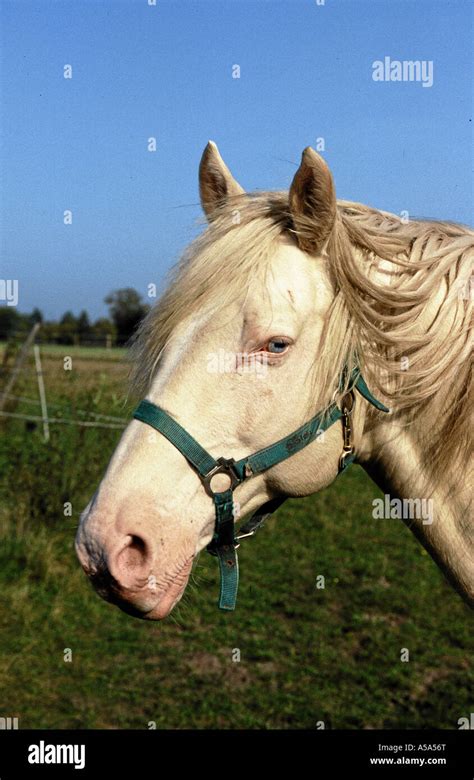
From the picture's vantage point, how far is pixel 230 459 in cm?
207

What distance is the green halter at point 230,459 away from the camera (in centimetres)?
198

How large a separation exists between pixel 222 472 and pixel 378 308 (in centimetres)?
71

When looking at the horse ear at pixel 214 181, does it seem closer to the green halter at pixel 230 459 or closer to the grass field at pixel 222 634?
the green halter at pixel 230 459

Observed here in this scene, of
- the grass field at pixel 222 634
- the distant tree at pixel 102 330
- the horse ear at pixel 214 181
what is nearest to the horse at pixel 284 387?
the horse ear at pixel 214 181

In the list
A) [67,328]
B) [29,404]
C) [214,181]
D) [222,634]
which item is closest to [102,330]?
[67,328]

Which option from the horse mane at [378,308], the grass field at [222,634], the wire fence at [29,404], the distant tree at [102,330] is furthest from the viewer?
the distant tree at [102,330]

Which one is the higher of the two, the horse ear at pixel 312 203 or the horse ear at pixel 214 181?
the horse ear at pixel 214 181

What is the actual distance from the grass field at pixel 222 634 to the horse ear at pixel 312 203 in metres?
1.80

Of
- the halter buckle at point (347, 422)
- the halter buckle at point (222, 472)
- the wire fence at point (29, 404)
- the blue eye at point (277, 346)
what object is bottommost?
the halter buckle at point (222, 472)

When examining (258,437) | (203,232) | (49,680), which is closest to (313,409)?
(258,437)

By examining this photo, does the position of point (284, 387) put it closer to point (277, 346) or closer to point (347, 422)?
point (277, 346)

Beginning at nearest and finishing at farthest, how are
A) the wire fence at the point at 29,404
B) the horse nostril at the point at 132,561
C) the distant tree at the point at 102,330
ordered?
the horse nostril at the point at 132,561 → the wire fence at the point at 29,404 → the distant tree at the point at 102,330
